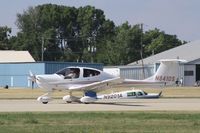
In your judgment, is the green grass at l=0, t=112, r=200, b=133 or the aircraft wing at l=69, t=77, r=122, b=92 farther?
the aircraft wing at l=69, t=77, r=122, b=92

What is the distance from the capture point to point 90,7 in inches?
6142

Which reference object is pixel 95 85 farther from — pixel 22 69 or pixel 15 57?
pixel 15 57

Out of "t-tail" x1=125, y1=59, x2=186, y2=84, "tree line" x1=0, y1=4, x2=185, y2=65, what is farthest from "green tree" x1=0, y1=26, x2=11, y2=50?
"t-tail" x1=125, y1=59, x2=186, y2=84

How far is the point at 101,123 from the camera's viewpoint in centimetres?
2158

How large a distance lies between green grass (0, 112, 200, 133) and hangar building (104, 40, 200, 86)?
223 ft

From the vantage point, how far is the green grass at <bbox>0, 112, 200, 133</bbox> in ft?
62.9

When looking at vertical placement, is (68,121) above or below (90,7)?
below

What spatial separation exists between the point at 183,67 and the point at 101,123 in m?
72.6

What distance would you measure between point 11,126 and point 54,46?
129 meters

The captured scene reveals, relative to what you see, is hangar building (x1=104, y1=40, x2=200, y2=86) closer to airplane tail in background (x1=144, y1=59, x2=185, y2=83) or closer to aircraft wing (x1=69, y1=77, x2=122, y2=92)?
airplane tail in background (x1=144, y1=59, x2=185, y2=83)

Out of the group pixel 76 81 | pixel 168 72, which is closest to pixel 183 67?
pixel 168 72

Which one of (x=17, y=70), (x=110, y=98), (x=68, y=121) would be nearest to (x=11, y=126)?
(x=68, y=121)

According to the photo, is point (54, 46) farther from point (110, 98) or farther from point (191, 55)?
point (110, 98)

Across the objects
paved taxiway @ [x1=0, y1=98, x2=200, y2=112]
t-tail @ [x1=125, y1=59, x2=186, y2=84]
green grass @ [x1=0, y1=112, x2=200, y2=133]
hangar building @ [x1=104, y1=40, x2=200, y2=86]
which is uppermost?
hangar building @ [x1=104, y1=40, x2=200, y2=86]
